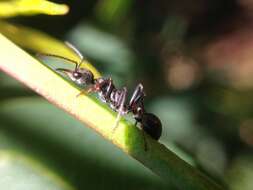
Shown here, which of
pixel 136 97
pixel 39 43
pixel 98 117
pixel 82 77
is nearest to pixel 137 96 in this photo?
pixel 136 97

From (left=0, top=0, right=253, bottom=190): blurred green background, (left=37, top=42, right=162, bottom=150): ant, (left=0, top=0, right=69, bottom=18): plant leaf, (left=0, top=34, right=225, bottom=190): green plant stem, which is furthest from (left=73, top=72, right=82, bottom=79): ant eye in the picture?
(left=0, top=34, right=225, bottom=190): green plant stem

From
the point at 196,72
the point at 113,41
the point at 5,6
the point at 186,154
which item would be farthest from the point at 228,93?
the point at 5,6

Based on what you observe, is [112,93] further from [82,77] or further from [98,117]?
[98,117]

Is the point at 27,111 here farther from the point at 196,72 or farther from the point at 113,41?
the point at 196,72

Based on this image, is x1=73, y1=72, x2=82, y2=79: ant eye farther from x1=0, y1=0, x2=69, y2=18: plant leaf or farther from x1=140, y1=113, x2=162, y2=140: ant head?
x1=0, y1=0, x2=69, y2=18: plant leaf

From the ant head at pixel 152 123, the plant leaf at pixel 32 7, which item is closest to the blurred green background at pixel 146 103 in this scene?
the ant head at pixel 152 123
